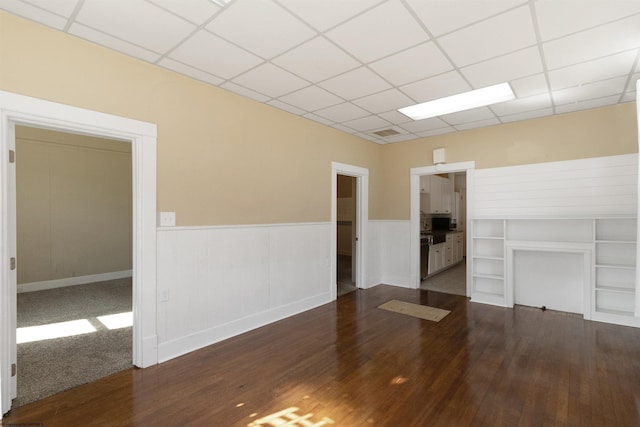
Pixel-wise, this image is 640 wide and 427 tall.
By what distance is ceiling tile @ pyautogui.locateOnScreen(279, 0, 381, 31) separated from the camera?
78.5 inches

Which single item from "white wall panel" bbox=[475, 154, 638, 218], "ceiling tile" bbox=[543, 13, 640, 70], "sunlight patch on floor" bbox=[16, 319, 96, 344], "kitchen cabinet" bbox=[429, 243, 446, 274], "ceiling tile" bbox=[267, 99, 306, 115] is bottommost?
"sunlight patch on floor" bbox=[16, 319, 96, 344]

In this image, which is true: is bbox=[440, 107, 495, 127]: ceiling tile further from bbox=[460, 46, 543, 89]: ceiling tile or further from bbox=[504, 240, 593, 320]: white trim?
bbox=[504, 240, 593, 320]: white trim

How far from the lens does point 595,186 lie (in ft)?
13.0

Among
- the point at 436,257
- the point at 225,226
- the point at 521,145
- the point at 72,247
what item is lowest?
the point at 436,257

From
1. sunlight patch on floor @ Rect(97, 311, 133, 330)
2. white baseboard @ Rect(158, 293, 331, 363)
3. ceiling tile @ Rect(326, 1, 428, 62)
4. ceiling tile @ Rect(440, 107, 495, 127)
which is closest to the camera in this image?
ceiling tile @ Rect(326, 1, 428, 62)

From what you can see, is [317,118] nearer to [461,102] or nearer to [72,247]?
[461,102]

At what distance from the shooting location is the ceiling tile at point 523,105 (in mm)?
3604

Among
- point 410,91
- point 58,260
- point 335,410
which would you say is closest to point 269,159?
point 410,91

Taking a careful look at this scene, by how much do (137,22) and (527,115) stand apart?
4.67m

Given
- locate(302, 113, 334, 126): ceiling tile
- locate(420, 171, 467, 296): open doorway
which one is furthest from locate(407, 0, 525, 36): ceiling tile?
locate(420, 171, 467, 296): open doorway

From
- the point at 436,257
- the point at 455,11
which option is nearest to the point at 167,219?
the point at 455,11

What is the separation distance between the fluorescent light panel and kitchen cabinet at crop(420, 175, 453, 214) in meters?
2.55

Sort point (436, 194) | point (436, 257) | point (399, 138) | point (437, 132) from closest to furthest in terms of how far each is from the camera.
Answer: point (437, 132) → point (399, 138) → point (436, 257) → point (436, 194)

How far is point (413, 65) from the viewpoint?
2828mm
